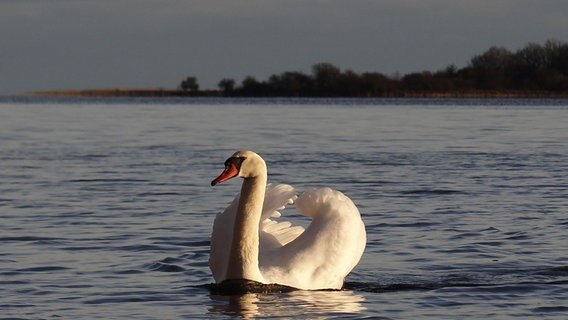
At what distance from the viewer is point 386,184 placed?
20875 millimetres

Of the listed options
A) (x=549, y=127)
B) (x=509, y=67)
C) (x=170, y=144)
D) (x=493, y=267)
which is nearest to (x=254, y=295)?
(x=493, y=267)

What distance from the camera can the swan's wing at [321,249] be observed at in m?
10.8

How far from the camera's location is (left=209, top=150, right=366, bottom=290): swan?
10.7m

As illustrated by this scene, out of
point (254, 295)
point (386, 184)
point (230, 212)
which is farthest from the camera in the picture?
point (386, 184)

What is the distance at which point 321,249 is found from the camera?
1098 cm

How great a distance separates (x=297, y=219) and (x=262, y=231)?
5.03 meters

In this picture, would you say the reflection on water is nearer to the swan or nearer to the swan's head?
the swan

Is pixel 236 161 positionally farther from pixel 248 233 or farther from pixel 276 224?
pixel 276 224

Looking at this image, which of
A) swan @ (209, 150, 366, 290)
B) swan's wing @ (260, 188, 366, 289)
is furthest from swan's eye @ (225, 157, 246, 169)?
swan's wing @ (260, 188, 366, 289)

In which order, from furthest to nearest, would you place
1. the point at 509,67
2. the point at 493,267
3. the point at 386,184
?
the point at 509,67 → the point at 386,184 → the point at 493,267

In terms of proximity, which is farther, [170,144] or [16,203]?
[170,144]

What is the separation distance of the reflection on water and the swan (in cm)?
11

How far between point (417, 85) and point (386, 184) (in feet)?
334

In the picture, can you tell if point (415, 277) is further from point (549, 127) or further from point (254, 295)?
point (549, 127)
